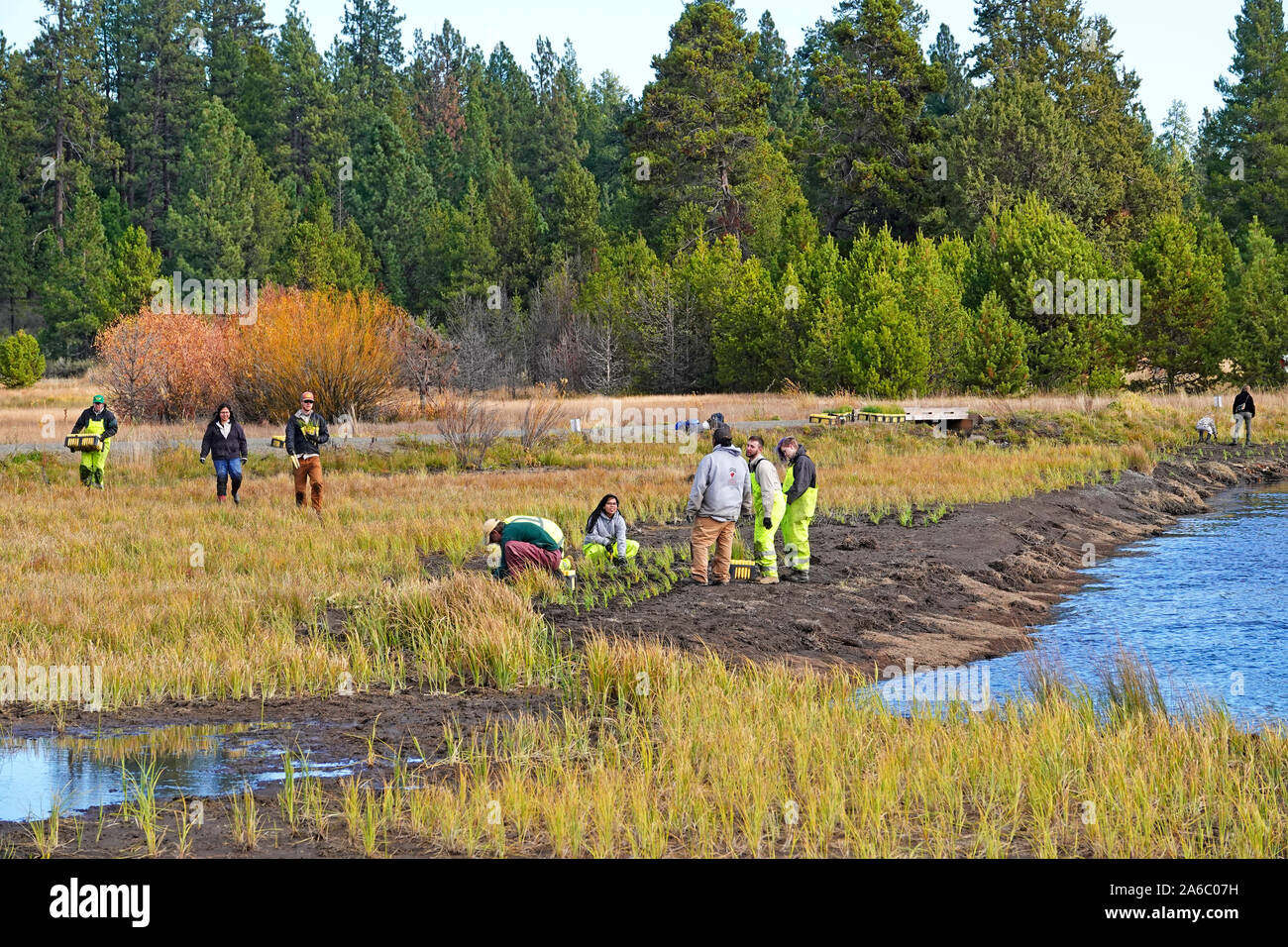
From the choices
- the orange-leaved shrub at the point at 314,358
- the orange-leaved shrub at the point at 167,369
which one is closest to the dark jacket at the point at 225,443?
the orange-leaved shrub at the point at 314,358

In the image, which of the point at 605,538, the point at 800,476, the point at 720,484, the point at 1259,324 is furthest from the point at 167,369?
the point at 1259,324

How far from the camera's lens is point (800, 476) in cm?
1576

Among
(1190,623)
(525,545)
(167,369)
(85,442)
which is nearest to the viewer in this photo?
(525,545)

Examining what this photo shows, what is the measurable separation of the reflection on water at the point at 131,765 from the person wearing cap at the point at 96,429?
48.3 ft

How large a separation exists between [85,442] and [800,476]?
14.3m

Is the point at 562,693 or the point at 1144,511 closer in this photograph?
the point at 562,693

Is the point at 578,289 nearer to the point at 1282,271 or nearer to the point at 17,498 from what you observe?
the point at 1282,271

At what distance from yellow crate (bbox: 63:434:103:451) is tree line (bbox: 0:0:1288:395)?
74.7 ft

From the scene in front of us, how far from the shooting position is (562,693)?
11.2 metres

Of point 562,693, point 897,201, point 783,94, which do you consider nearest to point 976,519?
point 562,693

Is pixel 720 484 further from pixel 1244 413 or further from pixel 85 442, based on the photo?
pixel 1244 413

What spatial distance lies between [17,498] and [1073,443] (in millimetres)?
26313

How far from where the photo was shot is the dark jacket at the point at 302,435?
67.0ft

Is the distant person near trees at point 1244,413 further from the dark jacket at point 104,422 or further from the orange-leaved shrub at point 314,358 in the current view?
the dark jacket at point 104,422
